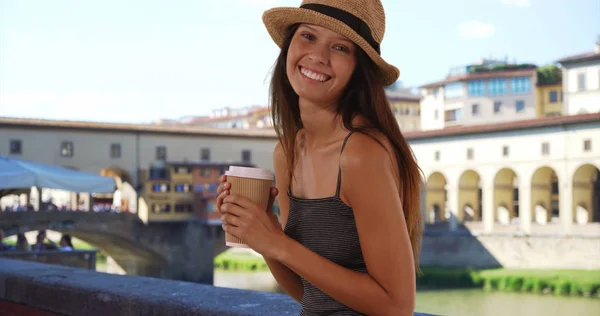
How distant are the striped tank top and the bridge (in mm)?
34493

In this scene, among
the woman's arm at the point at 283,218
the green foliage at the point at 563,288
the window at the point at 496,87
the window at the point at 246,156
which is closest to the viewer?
the woman's arm at the point at 283,218

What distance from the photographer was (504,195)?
42.6m

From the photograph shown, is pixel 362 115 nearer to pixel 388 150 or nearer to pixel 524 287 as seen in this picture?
pixel 388 150

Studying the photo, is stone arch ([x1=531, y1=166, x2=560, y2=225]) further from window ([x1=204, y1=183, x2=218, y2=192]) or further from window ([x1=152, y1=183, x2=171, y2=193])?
window ([x1=152, y1=183, x2=171, y2=193])

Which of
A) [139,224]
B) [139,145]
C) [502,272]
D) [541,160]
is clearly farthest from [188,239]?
[541,160]

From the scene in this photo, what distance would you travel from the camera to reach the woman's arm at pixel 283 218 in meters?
1.61

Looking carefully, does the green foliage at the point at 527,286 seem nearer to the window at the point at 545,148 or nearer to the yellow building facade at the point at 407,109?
the window at the point at 545,148

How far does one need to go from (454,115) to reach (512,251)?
1862cm

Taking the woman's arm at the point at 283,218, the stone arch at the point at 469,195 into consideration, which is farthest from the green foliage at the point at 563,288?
the woman's arm at the point at 283,218

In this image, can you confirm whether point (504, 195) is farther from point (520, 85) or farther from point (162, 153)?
point (162, 153)

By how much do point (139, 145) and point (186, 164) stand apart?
245cm

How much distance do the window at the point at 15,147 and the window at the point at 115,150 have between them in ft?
14.2

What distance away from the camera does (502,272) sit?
35.8m

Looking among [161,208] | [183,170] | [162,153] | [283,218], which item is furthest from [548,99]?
[283,218]
